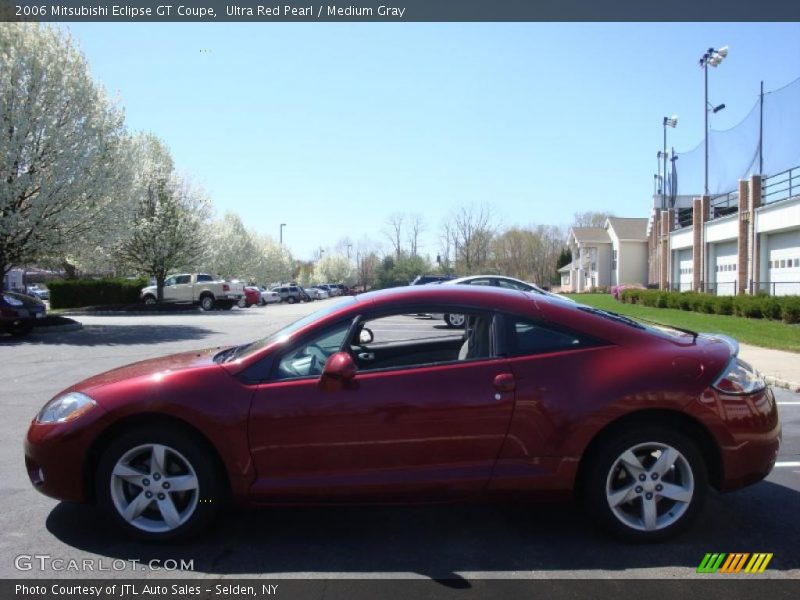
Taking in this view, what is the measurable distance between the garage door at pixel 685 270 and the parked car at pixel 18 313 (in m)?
36.6

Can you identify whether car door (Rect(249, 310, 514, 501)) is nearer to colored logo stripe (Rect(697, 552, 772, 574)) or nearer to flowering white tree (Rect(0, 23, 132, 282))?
colored logo stripe (Rect(697, 552, 772, 574))

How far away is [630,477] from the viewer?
3.72m

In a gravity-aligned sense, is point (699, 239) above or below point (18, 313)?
above

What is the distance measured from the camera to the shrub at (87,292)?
34.0 meters

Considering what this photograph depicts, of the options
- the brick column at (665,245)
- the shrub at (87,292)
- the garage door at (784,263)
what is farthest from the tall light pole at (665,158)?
the shrub at (87,292)

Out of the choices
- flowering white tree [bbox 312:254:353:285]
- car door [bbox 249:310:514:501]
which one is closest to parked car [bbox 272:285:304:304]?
car door [bbox 249:310:514:501]

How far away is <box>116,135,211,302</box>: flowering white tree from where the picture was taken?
31953 millimetres

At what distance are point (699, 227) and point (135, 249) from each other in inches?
1271

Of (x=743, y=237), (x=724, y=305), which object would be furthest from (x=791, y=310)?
(x=743, y=237)

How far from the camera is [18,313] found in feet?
54.5

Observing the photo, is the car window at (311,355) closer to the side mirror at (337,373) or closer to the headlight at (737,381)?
the side mirror at (337,373)

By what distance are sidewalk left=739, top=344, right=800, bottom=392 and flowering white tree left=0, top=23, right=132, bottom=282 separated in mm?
18841

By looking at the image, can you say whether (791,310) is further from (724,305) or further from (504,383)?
(504,383)

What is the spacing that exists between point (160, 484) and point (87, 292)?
1360 inches
